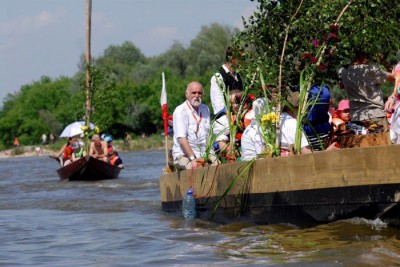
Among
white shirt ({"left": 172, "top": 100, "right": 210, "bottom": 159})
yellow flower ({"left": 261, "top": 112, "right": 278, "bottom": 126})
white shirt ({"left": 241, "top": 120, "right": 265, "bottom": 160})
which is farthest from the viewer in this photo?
white shirt ({"left": 172, "top": 100, "right": 210, "bottom": 159})

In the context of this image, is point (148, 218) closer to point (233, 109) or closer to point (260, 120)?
point (233, 109)

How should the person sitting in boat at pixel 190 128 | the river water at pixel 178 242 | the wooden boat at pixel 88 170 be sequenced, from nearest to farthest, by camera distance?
the river water at pixel 178 242 → the person sitting in boat at pixel 190 128 → the wooden boat at pixel 88 170

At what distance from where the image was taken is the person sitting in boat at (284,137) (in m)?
9.92

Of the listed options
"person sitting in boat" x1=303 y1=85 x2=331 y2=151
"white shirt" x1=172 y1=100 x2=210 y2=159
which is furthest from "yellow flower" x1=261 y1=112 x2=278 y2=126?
"white shirt" x1=172 y1=100 x2=210 y2=159

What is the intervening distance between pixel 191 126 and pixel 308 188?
11.7 ft

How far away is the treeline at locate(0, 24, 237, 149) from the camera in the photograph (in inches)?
3506

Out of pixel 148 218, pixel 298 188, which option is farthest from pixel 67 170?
pixel 298 188

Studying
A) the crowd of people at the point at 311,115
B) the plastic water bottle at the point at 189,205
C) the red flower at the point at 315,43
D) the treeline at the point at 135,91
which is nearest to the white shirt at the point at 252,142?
the crowd of people at the point at 311,115

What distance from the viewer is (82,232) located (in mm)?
11500

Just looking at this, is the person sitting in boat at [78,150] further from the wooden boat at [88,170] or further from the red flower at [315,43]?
the red flower at [315,43]

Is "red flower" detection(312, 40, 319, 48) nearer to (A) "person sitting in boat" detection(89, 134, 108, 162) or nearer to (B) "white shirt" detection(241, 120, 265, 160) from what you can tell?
(B) "white shirt" detection(241, 120, 265, 160)

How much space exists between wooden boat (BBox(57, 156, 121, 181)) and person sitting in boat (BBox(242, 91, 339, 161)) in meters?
15.2

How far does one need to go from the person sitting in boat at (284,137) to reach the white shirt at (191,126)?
1775 mm

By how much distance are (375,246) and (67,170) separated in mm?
18474
